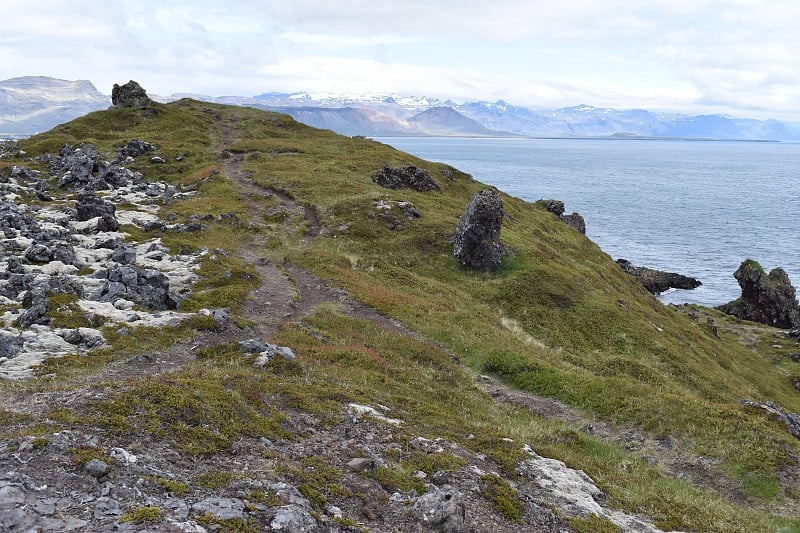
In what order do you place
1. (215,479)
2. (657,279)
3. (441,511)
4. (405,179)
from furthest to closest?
1. (657,279)
2. (405,179)
3. (441,511)
4. (215,479)

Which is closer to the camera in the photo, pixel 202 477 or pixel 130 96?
pixel 202 477

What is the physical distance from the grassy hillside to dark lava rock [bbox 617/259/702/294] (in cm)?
2295

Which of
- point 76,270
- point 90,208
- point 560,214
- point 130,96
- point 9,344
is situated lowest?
point 9,344

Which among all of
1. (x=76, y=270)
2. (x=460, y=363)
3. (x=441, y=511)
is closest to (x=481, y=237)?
(x=460, y=363)

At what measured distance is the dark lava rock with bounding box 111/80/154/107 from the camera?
13038 cm

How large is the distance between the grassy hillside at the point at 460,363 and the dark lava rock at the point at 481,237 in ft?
4.80

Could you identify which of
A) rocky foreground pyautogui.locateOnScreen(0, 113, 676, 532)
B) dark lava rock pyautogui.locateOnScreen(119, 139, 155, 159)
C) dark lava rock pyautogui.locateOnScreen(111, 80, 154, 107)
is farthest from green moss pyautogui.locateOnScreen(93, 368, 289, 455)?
dark lava rock pyautogui.locateOnScreen(111, 80, 154, 107)

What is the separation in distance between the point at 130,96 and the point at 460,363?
132m

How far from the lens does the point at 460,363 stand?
106 feet

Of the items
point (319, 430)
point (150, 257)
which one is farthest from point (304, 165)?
point (319, 430)

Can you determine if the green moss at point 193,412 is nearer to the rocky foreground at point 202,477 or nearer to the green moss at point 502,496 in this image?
the rocky foreground at point 202,477

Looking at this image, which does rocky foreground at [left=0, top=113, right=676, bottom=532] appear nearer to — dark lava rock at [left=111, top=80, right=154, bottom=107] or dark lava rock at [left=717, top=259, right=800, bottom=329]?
dark lava rock at [left=717, top=259, right=800, bottom=329]

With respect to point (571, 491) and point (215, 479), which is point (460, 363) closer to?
point (571, 491)

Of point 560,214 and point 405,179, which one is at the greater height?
point 405,179
